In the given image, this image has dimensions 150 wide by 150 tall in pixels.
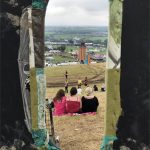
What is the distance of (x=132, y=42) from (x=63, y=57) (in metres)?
12.7

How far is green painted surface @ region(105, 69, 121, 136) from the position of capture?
29.1ft

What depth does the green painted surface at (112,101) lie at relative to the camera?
888 centimetres

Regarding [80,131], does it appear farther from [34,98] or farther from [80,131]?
[34,98]

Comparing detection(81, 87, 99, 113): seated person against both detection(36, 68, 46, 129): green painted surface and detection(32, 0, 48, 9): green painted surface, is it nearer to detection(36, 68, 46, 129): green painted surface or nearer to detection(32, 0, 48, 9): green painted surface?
detection(36, 68, 46, 129): green painted surface

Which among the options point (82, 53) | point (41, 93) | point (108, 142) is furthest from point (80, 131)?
point (82, 53)

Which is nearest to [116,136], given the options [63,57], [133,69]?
[133,69]

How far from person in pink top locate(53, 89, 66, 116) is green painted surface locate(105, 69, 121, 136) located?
2822 mm

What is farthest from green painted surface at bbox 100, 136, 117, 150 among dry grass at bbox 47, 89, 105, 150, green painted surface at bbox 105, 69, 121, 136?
dry grass at bbox 47, 89, 105, 150

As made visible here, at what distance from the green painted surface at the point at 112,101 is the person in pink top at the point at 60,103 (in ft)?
9.26

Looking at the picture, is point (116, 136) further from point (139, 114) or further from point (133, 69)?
point (133, 69)

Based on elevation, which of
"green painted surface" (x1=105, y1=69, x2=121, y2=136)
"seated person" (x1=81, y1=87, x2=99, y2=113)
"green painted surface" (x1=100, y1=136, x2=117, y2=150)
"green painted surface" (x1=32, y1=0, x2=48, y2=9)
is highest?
"green painted surface" (x1=32, y1=0, x2=48, y2=9)

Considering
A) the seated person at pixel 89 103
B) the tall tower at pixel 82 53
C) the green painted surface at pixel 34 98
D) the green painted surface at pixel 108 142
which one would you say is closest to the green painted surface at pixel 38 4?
the green painted surface at pixel 34 98

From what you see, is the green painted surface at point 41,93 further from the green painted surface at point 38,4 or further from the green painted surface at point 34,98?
the green painted surface at point 38,4

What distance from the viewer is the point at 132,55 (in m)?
8.84
